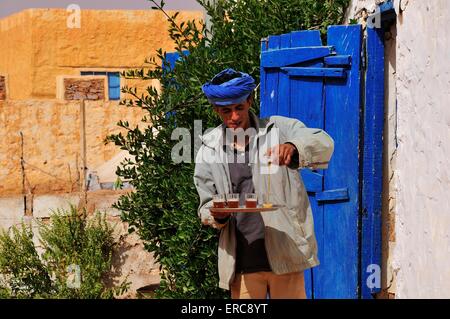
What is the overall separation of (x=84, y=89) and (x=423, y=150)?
703 inches

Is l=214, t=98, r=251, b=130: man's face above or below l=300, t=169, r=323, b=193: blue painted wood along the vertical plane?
above

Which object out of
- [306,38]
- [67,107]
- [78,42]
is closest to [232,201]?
[306,38]

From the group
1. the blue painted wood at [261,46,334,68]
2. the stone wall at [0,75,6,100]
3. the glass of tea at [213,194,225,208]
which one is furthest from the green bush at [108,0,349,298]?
the stone wall at [0,75,6,100]

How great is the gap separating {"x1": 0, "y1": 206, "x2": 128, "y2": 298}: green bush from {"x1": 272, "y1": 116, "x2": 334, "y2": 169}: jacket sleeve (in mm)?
4877

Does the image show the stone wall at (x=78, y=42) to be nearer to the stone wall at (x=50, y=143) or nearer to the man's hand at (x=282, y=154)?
the stone wall at (x=50, y=143)

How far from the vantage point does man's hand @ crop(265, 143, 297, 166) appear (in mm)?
5551

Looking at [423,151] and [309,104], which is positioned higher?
[309,104]

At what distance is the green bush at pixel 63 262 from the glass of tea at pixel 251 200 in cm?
501

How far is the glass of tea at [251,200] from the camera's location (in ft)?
18.3

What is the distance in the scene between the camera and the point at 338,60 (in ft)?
25.2

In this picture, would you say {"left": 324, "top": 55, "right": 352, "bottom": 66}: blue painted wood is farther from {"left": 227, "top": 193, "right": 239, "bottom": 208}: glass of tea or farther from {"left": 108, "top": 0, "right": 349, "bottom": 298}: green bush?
{"left": 227, "top": 193, "right": 239, "bottom": 208}: glass of tea

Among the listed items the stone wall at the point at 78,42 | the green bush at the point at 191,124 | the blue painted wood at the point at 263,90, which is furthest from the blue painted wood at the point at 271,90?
the stone wall at the point at 78,42

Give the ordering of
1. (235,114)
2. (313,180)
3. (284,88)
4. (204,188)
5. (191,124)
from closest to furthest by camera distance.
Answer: (235,114)
(204,188)
(313,180)
(284,88)
(191,124)

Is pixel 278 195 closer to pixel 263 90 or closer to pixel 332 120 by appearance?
pixel 332 120
